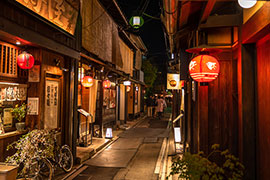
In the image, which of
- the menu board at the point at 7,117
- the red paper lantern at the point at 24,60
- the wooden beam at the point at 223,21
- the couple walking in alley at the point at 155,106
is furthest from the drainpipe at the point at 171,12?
the couple walking in alley at the point at 155,106

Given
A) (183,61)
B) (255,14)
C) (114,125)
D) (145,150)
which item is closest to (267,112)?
(255,14)

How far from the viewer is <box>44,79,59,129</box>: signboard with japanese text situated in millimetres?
9212

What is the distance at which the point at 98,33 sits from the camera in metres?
14.1

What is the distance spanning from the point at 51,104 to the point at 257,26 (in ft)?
25.9

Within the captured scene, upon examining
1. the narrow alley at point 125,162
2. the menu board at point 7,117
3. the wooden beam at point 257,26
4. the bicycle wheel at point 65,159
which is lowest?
the narrow alley at point 125,162

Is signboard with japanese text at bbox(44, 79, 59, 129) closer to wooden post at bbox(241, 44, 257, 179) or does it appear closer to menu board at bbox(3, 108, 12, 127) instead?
menu board at bbox(3, 108, 12, 127)

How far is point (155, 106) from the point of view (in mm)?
34344

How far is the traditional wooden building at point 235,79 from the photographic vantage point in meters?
4.85

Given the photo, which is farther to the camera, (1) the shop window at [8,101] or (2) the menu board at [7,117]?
(2) the menu board at [7,117]

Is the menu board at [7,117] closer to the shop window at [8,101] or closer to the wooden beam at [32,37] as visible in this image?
the shop window at [8,101]

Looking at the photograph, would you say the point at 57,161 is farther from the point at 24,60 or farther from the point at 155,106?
the point at 155,106

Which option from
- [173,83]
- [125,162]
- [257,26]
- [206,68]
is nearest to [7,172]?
[206,68]

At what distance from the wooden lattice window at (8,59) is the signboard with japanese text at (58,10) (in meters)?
1.45

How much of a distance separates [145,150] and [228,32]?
9.11 metres
